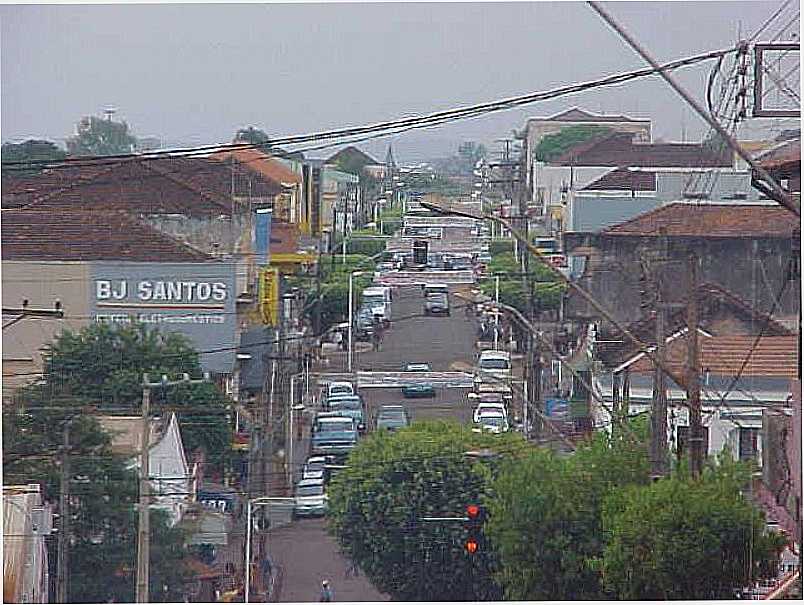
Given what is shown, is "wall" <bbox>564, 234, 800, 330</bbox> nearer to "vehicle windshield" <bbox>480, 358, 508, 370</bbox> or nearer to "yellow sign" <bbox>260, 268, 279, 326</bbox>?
"vehicle windshield" <bbox>480, 358, 508, 370</bbox>

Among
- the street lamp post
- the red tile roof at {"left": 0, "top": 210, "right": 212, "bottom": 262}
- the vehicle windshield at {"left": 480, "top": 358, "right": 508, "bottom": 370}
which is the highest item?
the red tile roof at {"left": 0, "top": 210, "right": 212, "bottom": 262}

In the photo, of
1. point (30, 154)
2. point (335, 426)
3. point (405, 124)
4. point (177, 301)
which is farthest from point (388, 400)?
point (30, 154)

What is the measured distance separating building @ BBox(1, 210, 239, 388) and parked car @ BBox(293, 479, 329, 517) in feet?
1.17

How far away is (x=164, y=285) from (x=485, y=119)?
96cm

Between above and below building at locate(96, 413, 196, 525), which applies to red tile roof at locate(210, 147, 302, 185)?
above

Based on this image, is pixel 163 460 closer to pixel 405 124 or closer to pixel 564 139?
pixel 405 124

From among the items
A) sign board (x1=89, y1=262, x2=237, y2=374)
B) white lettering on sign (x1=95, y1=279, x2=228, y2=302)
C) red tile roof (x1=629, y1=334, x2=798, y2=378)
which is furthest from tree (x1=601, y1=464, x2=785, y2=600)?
white lettering on sign (x1=95, y1=279, x2=228, y2=302)

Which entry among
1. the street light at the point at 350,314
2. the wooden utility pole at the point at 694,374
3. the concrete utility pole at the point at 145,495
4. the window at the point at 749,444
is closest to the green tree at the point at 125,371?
the concrete utility pole at the point at 145,495

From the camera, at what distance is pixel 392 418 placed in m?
3.89

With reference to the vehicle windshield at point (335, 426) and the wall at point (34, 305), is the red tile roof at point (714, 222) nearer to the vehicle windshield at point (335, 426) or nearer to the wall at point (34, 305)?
the vehicle windshield at point (335, 426)

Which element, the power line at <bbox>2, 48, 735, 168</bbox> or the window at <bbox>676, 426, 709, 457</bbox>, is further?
the window at <bbox>676, 426, 709, 457</bbox>

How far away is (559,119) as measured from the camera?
3.89 metres

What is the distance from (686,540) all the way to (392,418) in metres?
0.88

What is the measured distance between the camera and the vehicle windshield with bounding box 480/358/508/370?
3920 mm
